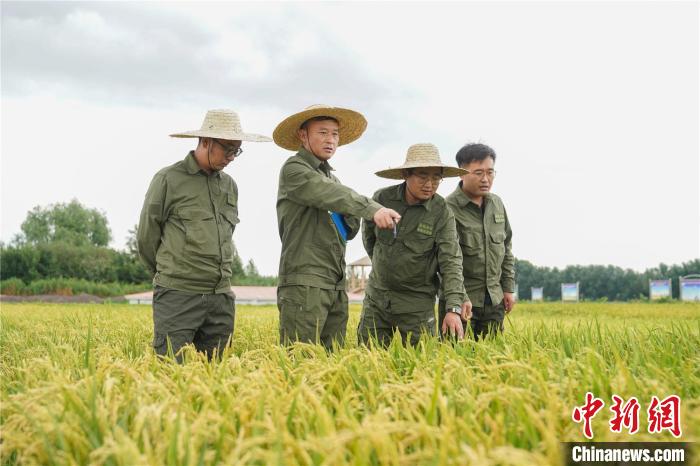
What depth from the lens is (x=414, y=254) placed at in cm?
462

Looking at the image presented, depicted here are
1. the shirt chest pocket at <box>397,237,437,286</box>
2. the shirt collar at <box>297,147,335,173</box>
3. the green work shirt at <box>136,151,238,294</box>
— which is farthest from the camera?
the shirt chest pocket at <box>397,237,437,286</box>

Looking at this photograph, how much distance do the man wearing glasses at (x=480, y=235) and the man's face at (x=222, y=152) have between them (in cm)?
185

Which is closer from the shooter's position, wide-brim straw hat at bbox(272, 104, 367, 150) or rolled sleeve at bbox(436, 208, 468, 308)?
wide-brim straw hat at bbox(272, 104, 367, 150)

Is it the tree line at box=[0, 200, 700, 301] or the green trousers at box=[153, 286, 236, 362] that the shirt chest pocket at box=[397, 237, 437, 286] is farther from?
the tree line at box=[0, 200, 700, 301]

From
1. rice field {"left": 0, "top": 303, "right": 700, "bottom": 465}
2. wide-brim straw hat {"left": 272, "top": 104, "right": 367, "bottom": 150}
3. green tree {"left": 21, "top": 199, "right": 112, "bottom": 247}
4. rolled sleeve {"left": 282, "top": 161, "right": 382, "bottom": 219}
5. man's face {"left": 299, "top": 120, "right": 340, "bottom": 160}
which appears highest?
green tree {"left": 21, "top": 199, "right": 112, "bottom": 247}

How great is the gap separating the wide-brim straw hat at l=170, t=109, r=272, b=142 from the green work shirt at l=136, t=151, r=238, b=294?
213mm

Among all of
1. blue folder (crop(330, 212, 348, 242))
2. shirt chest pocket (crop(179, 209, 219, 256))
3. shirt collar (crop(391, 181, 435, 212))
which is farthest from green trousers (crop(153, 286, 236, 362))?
shirt collar (crop(391, 181, 435, 212))

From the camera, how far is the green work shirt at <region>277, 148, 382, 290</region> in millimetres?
3863

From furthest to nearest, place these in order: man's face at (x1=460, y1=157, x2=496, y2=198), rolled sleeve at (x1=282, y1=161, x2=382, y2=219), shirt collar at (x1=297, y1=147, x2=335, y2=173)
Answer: man's face at (x1=460, y1=157, x2=496, y2=198)
shirt collar at (x1=297, y1=147, x2=335, y2=173)
rolled sleeve at (x1=282, y1=161, x2=382, y2=219)

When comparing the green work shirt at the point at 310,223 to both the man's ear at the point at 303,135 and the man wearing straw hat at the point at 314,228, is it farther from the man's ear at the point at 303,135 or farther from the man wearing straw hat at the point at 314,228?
the man's ear at the point at 303,135

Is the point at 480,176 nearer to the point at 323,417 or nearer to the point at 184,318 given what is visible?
the point at 184,318

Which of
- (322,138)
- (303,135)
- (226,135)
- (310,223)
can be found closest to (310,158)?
(322,138)

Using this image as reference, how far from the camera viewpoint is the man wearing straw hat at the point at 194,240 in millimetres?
4188

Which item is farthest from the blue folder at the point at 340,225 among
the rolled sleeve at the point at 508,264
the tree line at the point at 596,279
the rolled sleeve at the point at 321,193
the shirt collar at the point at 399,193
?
the tree line at the point at 596,279
